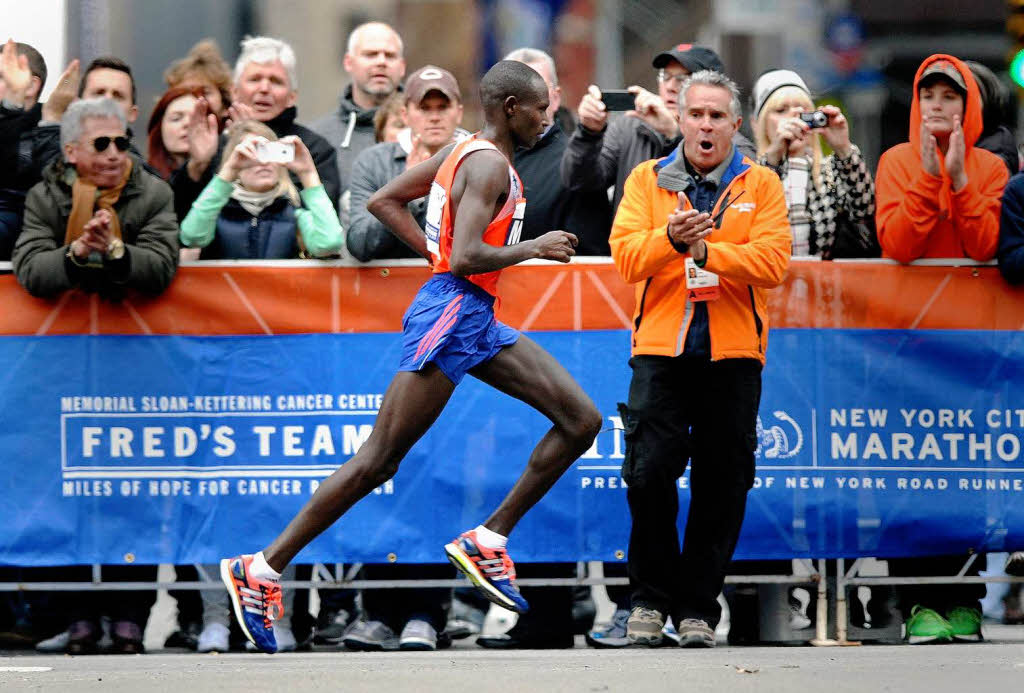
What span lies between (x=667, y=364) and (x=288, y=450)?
1.95 m

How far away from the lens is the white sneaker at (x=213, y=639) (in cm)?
883

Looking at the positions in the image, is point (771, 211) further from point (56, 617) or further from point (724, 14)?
point (724, 14)

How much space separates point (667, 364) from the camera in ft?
27.9

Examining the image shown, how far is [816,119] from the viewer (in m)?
9.03

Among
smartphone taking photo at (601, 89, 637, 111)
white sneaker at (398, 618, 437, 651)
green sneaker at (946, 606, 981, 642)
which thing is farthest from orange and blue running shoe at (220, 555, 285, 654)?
green sneaker at (946, 606, 981, 642)

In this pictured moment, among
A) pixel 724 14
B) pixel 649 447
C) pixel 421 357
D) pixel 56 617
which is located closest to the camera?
pixel 421 357

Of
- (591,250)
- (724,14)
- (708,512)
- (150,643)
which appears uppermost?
(724,14)

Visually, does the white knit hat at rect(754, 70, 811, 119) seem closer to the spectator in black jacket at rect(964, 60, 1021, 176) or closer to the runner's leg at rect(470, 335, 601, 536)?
the spectator in black jacket at rect(964, 60, 1021, 176)

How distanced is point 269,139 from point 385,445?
2.36 metres

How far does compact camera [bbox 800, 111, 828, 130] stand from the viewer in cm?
900

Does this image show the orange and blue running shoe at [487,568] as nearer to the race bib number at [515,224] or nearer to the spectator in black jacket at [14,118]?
the race bib number at [515,224]

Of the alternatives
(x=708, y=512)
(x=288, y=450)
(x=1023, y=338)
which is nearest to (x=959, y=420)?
(x=1023, y=338)

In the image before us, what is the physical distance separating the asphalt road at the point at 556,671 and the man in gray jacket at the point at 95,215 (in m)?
1.82

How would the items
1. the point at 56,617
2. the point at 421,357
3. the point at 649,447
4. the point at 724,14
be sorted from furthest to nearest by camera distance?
the point at 724,14 → the point at 56,617 → the point at 649,447 → the point at 421,357
